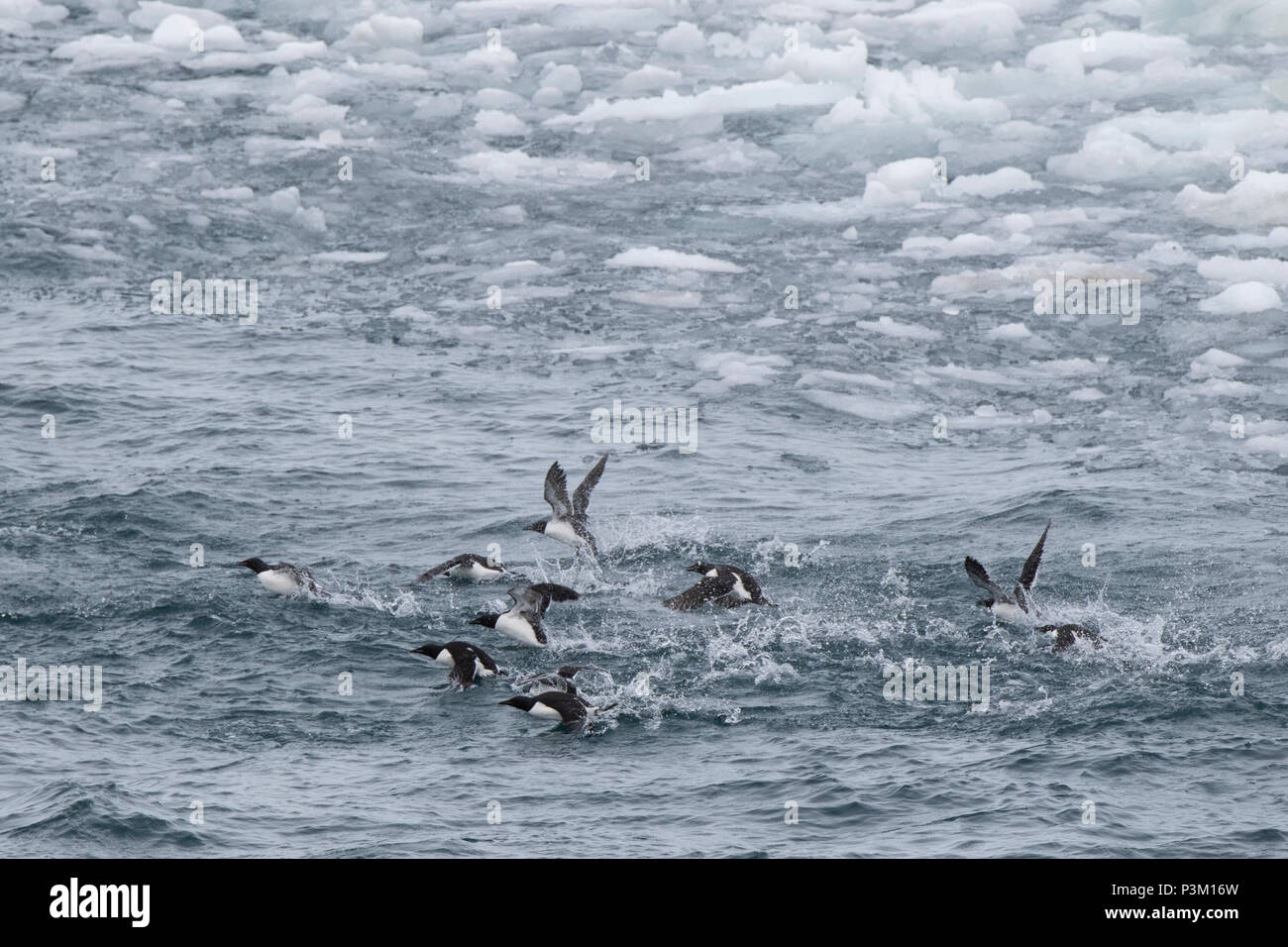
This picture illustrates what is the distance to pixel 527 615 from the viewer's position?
13898 millimetres

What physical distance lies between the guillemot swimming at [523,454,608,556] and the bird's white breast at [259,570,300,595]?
95.6 inches

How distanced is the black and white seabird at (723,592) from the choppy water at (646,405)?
0.46ft

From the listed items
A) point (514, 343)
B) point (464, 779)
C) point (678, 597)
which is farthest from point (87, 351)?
point (464, 779)

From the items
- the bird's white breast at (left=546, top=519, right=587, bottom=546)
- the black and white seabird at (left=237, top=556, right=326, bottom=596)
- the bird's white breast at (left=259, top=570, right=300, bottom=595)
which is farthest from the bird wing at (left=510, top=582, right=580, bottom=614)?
the bird's white breast at (left=259, top=570, right=300, bottom=595)

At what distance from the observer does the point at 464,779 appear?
37.5ft

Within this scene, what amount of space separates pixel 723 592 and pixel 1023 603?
2.42 meters

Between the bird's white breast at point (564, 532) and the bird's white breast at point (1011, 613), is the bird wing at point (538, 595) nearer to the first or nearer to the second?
the bird's white breast at point (564, 532)

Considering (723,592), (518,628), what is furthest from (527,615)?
(723,592)

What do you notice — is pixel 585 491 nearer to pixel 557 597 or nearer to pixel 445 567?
pixel 445 567

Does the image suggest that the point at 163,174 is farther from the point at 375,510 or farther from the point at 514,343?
the point at 375,510

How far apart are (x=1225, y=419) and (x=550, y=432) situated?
7.35 meters

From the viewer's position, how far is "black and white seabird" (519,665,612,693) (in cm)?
1252

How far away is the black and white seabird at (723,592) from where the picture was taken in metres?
14.1

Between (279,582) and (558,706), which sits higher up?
(279,582)
